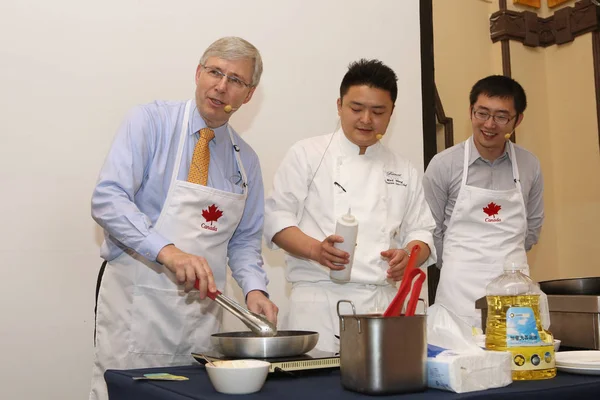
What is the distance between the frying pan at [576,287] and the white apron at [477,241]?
0.81 meters

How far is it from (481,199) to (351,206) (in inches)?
31.9

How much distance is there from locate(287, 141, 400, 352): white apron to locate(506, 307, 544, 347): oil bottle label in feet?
2.81

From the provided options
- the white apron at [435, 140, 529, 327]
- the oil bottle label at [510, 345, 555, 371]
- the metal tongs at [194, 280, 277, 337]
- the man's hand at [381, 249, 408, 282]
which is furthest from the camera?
the white apron at [435, 140, 529, 327]

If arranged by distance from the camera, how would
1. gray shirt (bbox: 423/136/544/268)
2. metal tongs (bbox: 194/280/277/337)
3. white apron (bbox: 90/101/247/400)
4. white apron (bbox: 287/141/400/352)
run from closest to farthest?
metal tongs (bbox: 194/280/277/337), white apron (bbox: 90/101/247/400), white apron (bbox: 287/141/400/352), gray shirt (bbox: 423/136/544/268)

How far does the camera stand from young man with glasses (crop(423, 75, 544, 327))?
282 centimetres

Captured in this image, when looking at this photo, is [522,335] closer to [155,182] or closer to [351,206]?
[351,206]

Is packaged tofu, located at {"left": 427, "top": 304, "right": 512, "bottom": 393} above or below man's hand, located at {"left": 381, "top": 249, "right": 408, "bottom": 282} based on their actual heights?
below

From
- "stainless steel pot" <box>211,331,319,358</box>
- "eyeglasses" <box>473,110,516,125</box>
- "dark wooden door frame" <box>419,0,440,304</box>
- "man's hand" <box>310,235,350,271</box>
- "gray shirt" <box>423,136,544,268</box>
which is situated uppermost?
"dark wooden door frame" <box>419,0,440,304</box>

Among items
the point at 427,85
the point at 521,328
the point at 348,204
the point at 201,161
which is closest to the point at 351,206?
the point at 348,204

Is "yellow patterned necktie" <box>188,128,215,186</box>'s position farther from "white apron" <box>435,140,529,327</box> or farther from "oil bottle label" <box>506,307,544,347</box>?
"white apron" <box>435,140,529,327</box>

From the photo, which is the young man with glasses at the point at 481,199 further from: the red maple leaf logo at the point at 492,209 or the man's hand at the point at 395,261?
the man's hand at the point at 395,261

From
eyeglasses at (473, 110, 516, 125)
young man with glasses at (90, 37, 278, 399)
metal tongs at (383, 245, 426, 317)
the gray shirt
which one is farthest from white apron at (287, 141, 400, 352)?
metal tongs at (383, 245, 426, 317)

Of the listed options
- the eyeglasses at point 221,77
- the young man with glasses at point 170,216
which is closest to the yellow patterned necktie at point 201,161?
the young man with glasses at point 170,216

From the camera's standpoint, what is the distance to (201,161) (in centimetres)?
212
